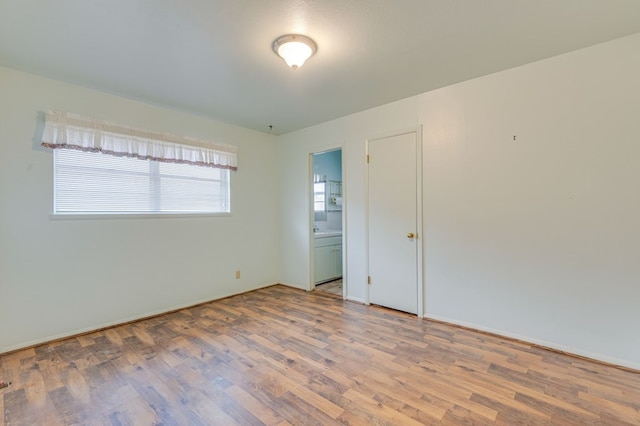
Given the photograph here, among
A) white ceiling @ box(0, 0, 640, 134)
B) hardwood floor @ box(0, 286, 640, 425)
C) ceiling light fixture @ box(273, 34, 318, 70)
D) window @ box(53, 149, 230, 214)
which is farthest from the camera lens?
window @ box(53, 149, 230, 214)

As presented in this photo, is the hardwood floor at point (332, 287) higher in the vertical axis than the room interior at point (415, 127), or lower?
lower

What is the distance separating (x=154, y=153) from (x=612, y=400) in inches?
175

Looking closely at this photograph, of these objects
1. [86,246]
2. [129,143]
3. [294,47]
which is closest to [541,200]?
[294,47]

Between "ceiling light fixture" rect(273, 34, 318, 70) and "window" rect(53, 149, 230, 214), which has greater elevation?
"ceiling light fixture" rect(273, 34, 318, 70)

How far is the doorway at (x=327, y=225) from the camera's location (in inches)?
179

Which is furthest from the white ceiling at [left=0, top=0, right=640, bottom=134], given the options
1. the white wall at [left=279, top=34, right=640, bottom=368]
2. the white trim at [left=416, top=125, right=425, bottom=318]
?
the white trim at [left=416, top=125, right=425, bottom=318]

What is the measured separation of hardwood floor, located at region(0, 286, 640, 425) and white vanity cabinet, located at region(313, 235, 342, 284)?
1.63 m

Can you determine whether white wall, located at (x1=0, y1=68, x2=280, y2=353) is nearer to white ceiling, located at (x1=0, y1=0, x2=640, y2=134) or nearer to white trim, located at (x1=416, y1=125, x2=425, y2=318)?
white ceiling, located at (x1=0, y1=0, x2=640, y2=134)

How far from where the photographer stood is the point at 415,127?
316 centimetres

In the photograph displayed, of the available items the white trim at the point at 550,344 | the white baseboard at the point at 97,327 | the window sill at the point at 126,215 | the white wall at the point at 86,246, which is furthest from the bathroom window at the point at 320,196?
the white trim at the point at 550,344

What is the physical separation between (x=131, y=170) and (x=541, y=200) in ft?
13.5

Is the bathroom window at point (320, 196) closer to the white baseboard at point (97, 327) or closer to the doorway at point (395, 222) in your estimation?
the doorway at point (395, 222)

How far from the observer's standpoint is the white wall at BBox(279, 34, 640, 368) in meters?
2.15

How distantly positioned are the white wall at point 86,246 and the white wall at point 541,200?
8.89 feet
